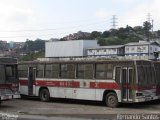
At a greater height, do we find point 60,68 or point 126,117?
point 60,68

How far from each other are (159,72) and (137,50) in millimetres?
51170

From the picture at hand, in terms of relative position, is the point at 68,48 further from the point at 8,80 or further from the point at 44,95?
the point at 8,80

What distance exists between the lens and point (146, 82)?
21234 mm

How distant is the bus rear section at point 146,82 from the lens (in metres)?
20.7

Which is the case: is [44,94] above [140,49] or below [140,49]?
below

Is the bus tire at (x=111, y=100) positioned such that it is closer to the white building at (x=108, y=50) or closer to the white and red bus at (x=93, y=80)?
the white and red bus at (x=93, y=80)

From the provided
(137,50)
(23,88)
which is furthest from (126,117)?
(137,50)

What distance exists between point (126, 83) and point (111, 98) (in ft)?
4.11

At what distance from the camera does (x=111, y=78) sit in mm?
21688

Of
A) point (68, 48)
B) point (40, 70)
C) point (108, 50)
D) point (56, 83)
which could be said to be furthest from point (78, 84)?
point (68, 48)

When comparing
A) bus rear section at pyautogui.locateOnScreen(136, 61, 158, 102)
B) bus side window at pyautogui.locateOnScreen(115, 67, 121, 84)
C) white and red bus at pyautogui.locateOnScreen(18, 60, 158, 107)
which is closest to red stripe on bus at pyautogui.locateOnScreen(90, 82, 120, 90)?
white and red bus at pyautogui.locateOnScreen(18, 60, 158, 107)

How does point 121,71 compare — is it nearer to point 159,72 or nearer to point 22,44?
point 159,72

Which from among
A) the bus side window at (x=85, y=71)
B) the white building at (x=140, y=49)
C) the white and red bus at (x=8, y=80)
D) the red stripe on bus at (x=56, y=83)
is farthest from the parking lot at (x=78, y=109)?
the white building at (x=140, y=49)

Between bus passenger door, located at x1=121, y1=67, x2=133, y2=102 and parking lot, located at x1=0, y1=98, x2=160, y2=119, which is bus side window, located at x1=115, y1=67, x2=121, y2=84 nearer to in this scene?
bus passenger door, located at x1=121, y1=67, x2=133, y2=102
